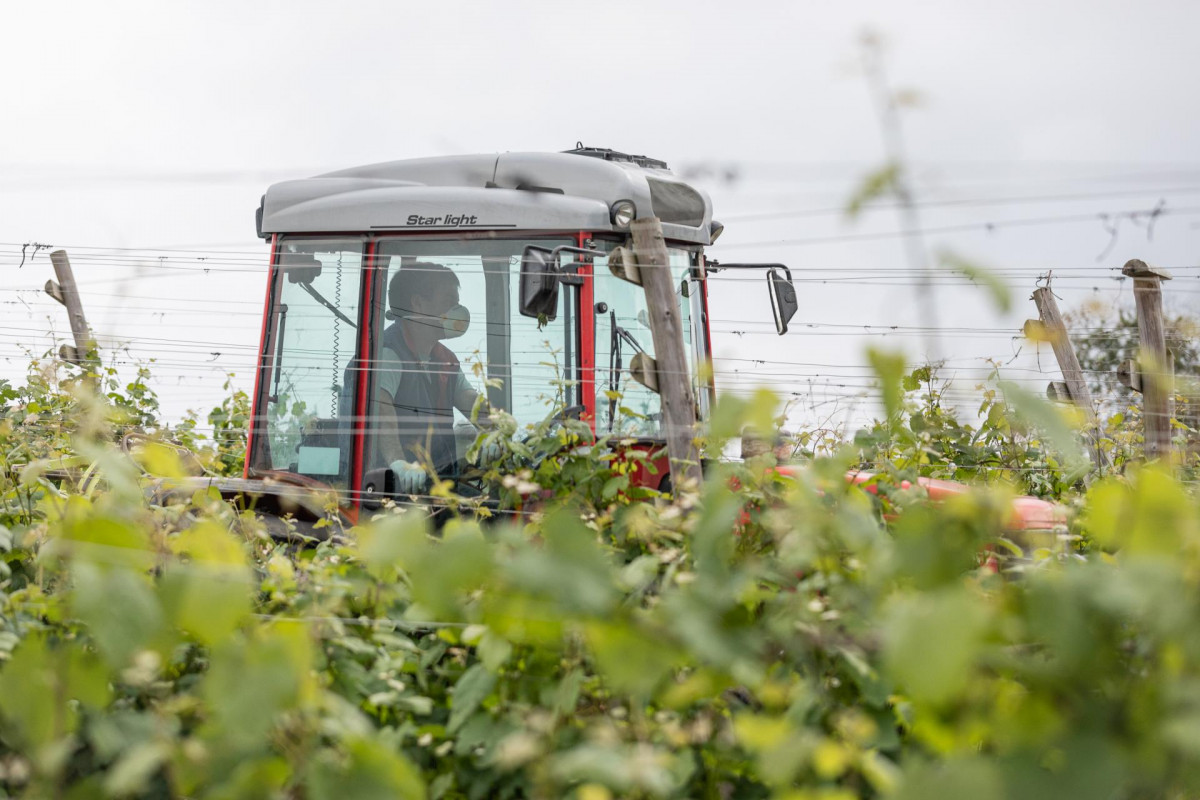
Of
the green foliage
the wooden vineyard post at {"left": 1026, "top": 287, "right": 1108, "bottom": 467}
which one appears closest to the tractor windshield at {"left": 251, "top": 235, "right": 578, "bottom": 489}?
the green foliage

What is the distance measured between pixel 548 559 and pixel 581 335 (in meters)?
3.74

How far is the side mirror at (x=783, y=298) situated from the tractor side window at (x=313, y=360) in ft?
7.28

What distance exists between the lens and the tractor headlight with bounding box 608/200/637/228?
5.33 m

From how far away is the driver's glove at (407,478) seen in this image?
5.37 meters

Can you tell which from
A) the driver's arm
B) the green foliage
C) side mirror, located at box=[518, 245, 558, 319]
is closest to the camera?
the green foliage

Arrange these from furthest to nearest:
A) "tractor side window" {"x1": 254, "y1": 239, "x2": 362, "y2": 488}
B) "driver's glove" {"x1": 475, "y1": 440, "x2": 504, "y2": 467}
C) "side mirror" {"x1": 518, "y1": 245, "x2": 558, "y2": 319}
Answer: "tractor side window" {"x1": 254, "y1": 239, "x2": 362, "y2": 488}, "side mirror" {"x1": 518, "y1": 245, "x2": 558, "y2": 319}, "driver's glove" {"x1": 475, "y1": 440, "x2": 504, "y2": 467}

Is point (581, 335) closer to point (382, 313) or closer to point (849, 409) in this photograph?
point (382, 313)

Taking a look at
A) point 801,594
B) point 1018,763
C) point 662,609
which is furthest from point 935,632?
point 801,594

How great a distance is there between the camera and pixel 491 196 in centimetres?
554

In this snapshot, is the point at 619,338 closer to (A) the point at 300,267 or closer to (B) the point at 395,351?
(B) the point at 395,351

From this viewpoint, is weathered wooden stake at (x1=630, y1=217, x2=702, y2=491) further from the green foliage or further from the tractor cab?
the green foliage

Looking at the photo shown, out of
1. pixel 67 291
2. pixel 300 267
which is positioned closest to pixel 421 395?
pixel 300 267

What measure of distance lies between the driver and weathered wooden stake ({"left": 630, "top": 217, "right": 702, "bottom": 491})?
1.26 meters

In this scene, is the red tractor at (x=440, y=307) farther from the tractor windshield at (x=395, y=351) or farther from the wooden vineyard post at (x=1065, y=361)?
the wooden vineyard post at (x=1065, y=361)
